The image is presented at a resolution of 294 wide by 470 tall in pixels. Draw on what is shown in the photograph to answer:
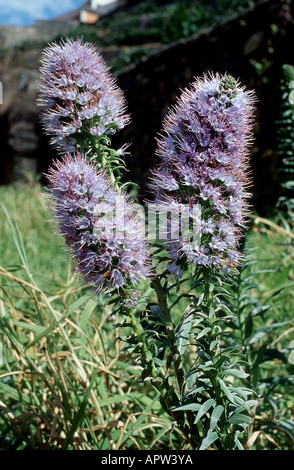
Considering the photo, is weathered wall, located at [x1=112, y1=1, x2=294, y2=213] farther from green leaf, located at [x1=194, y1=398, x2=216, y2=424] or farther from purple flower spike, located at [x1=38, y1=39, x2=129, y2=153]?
green leaf, located at [x1=194, y1=398, x2=216, y2=424]

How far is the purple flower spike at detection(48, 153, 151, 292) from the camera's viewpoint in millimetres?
1005

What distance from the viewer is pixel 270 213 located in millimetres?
5426

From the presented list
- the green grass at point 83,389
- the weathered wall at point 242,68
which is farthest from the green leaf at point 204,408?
the weathered wall at point 242,68

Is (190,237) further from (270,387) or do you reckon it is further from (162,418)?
(270,387)

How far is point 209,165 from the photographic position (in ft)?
3.43

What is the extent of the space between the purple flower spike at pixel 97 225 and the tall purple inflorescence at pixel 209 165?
0.10m

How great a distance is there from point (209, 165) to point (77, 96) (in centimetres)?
34

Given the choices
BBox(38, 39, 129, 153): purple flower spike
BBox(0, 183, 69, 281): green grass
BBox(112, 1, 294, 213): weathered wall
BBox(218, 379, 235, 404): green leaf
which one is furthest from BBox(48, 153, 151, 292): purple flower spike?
BBox(112, 1, 294, 213): weathered wall

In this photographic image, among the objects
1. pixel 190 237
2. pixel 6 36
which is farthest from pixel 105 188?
pixel 6 36

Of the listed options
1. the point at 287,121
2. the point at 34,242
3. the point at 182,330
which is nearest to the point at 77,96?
the point at 182,330

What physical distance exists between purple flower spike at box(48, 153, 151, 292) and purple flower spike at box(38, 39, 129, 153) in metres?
0.07

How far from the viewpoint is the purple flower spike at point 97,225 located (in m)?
1.00

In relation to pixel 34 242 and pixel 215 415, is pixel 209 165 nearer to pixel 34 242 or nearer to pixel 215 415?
pixel 215 415

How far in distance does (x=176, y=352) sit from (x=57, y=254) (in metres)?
3.66
